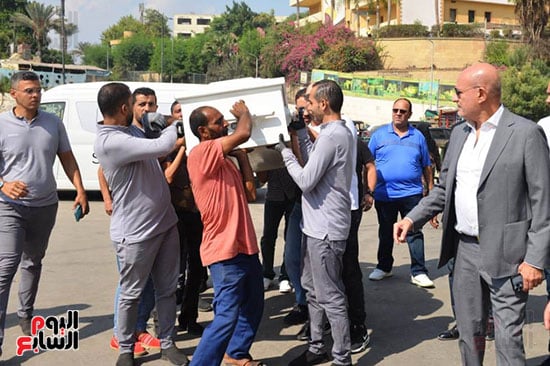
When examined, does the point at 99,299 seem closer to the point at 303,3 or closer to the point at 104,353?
the point at 104,353

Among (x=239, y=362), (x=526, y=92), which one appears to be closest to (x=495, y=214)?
(x=239, y=362)

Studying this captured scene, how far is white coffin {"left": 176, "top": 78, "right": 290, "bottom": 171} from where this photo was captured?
407cm

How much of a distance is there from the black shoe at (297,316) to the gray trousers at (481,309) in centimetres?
209

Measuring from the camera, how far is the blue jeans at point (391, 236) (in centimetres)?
663

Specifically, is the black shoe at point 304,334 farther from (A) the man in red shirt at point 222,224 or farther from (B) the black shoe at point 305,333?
(A) the man in red shirt at point 222,224

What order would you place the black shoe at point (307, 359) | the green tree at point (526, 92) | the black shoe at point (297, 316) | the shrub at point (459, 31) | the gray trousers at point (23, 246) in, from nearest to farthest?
the black shoe at point (307, 359)
the gray trousers at point (23, 246)
the black shoe at point (297, 316)
the green tree at point (526, 92)
the shrub at point (459, 31)

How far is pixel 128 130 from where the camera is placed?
4328 mm

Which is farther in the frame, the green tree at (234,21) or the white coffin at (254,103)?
the green tree at (234,21)

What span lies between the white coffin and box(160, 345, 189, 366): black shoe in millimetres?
1557

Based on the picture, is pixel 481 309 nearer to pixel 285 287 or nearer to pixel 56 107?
pixel 285 287

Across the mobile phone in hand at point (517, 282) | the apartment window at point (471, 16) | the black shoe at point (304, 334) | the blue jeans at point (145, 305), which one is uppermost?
the apartment window at point (471, 16)

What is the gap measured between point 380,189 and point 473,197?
330cm

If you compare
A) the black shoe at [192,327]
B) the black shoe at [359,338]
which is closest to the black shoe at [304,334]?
the black shoe at [359,338]

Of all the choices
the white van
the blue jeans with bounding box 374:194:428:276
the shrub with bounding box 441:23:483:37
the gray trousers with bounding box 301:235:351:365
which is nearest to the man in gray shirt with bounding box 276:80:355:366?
the gray trousers with bounding box 301:235:351:365
